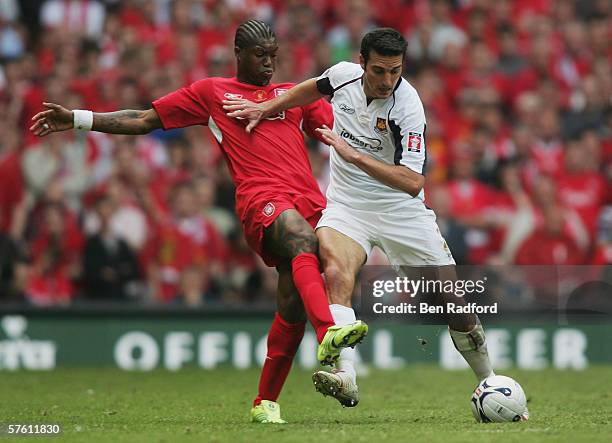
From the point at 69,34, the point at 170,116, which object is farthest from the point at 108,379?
the point at 69,34

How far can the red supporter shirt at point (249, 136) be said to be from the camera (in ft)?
28.7

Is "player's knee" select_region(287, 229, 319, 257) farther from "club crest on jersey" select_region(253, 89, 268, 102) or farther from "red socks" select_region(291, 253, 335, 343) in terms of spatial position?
"club crest on jersey" select_region(253, 89, 268, 102)

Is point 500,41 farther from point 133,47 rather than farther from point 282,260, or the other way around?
point 282,260

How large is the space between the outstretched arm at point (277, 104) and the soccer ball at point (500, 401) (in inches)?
88.3

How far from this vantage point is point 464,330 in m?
8.59

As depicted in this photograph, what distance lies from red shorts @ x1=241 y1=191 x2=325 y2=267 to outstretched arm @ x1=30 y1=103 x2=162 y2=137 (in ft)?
3.12

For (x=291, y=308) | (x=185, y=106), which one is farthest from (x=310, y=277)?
(x=185, y=106)

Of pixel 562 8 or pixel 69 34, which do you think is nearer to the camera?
pixel 69 34

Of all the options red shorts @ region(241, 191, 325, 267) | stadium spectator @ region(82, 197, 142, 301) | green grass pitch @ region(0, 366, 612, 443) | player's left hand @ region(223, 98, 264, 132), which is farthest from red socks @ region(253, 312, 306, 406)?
stadium spectator @ region(82, 197, 142, 301)

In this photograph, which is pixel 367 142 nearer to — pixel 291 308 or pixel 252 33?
pixel 252 33

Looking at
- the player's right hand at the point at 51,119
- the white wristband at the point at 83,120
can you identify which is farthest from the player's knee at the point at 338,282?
the player's right hand at the point at 51,119

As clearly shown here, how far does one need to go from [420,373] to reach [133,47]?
5.88 m

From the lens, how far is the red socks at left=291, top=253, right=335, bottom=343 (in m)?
7.85

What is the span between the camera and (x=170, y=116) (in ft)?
29.3
